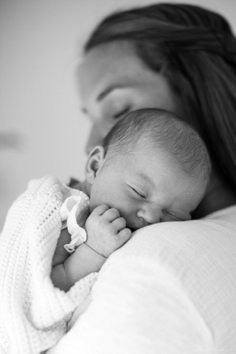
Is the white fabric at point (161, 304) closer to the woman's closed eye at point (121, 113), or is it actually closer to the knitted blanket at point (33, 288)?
the knitted blanket at point (33, 288)

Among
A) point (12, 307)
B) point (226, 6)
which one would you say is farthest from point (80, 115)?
point (12, 307)

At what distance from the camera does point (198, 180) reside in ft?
3.18

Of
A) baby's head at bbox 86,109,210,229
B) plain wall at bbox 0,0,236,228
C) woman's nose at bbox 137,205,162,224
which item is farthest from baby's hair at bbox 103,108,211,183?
plain wall at bbox 0,0,236,228

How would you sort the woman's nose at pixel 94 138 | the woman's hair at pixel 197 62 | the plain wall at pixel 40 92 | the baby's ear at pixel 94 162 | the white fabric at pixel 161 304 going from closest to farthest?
the white fabric at pixel 161 304 < the baby's ear at pixel 94 162 < the woman's hair at pixel 197 62 < the woman's nose at pixel 94 138 < the plain wall at pixel 40 92

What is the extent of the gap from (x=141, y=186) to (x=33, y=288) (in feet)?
0.92

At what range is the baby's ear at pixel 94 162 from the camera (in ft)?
3.32

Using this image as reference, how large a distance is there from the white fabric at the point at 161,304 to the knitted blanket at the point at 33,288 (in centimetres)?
6

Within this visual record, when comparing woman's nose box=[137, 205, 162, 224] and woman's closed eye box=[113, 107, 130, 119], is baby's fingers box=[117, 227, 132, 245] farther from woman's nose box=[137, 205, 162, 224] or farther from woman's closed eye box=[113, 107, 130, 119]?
woman's closed eye box=[113, 107, 130, 119]

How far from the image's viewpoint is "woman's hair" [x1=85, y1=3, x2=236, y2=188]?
1.20m

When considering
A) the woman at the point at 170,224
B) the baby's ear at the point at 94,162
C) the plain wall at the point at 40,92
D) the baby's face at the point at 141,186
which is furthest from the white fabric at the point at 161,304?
the plain wall at the point at 40,92

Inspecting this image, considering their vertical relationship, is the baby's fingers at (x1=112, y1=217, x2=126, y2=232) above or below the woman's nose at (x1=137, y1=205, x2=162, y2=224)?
above

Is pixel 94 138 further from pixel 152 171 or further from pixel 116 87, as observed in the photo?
pixel 152 171

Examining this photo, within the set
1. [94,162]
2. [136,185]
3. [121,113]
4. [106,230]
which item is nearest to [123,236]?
[106,230]

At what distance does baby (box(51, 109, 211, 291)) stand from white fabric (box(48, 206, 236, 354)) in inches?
5.4
